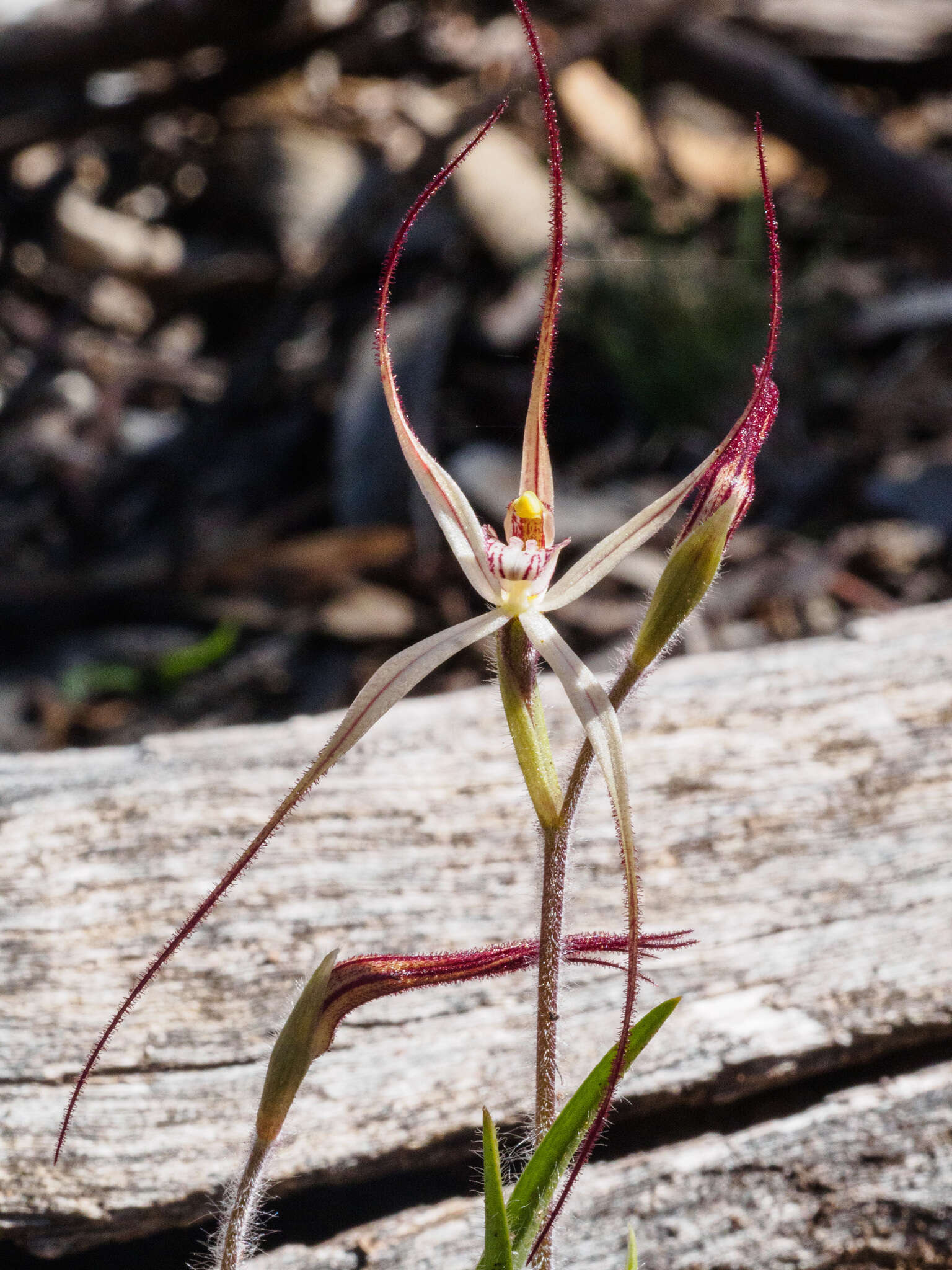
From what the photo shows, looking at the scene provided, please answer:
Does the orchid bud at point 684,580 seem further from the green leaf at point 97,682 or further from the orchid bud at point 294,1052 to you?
the green leaf at point 97,682

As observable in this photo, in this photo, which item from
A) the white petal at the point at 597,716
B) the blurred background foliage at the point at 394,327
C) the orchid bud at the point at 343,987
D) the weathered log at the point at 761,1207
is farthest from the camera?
the blurred background foliage at the point at 394,327

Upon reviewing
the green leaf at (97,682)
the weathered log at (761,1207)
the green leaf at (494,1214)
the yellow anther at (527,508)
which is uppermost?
the green leaf at (97,682)

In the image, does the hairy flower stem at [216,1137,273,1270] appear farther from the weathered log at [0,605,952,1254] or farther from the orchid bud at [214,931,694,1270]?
the weathered log at [0,605,952,1254]

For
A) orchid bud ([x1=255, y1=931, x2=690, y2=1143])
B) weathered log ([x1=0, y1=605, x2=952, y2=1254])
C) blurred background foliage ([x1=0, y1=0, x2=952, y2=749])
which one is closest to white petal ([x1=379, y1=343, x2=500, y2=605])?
orchid bud ([x1=255, y1=931, x2=690, y2=1143])

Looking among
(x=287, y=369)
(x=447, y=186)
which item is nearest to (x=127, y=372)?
(x=287, y=369)

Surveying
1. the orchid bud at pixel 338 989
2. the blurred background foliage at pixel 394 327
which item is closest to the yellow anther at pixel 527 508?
the orchid bud at pixel 338 989

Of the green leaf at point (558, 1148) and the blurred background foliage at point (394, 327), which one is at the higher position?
the blurred background foliage at point (394, 327)

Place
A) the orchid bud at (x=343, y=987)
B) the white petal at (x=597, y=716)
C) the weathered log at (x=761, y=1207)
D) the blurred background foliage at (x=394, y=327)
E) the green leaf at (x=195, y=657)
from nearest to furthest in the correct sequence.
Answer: the white petal at (x=597, y=716) < the orchid bud at (x=343, y=987) < the weathered log at (x=761, y=1207) < the green leaf at (x=195, y=657) < the blurred background foliage at (x=394, y=327)

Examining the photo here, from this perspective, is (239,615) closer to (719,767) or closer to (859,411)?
Result: (719,767)
